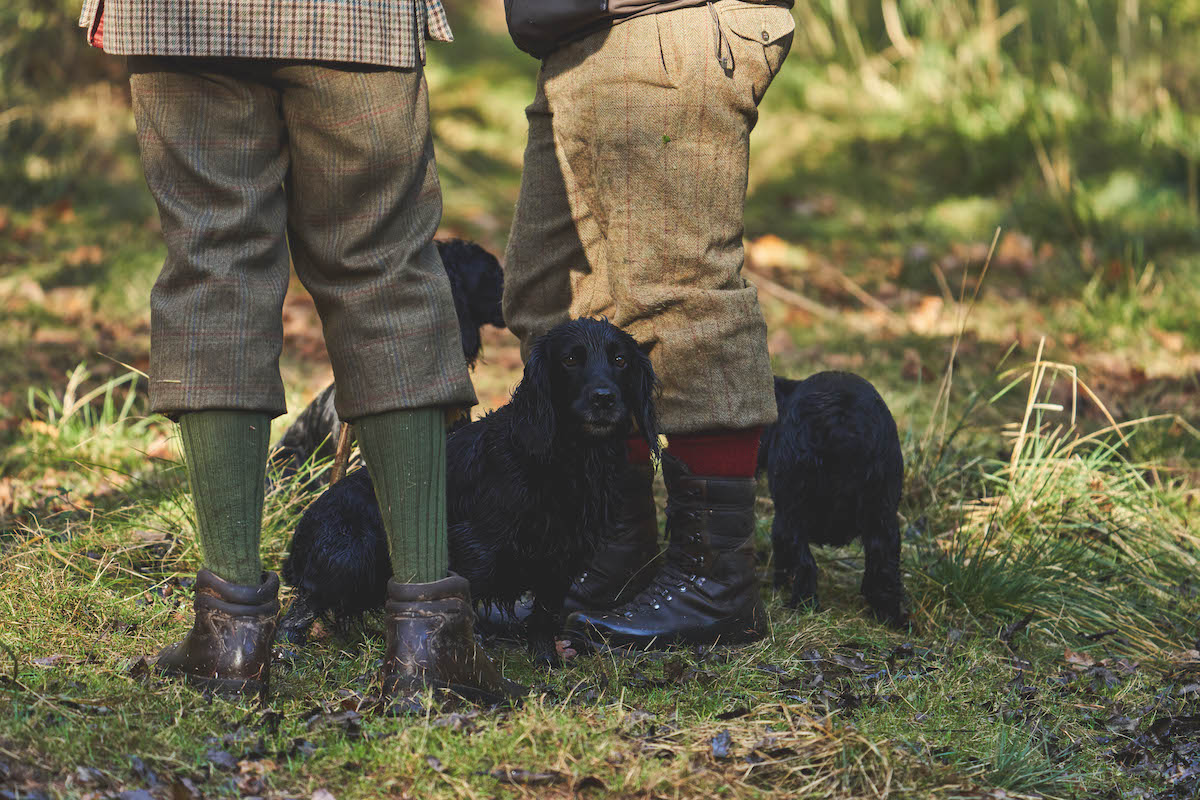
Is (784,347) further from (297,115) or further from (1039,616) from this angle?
(297,115)

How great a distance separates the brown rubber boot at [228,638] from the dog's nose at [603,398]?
881 millimetres

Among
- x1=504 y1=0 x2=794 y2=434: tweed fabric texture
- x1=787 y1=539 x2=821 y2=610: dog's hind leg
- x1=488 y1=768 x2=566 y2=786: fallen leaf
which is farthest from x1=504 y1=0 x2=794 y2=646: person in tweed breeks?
x1=488 y1=768 x2=566 y2=786: fallen leaf

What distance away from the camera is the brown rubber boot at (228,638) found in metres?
2.27

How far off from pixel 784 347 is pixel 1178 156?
386 centimetres

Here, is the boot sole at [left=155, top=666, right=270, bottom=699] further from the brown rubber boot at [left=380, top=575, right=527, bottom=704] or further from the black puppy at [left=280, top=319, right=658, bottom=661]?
the black puppy at [left=280, top=319, right=658, bottom=661]

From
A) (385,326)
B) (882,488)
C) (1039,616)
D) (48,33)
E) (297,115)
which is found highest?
(48,33)

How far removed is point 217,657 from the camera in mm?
2271

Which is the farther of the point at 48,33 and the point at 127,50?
the point at 48,33

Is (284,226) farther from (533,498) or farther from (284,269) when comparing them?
(533,498)

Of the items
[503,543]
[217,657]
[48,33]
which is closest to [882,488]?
[503,543]

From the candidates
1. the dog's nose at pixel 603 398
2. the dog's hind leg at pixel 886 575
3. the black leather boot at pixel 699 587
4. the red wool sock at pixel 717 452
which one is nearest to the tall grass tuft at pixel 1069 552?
the dog's hind leg at pixel 886 575

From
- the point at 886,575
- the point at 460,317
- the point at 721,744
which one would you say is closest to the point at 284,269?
the point at 721,744

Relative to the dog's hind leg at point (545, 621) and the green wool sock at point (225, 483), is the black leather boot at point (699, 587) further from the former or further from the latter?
the green wool sock at point (225, 483)

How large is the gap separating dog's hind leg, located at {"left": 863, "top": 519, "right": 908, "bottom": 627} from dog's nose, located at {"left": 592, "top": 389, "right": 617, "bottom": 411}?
1129mm
